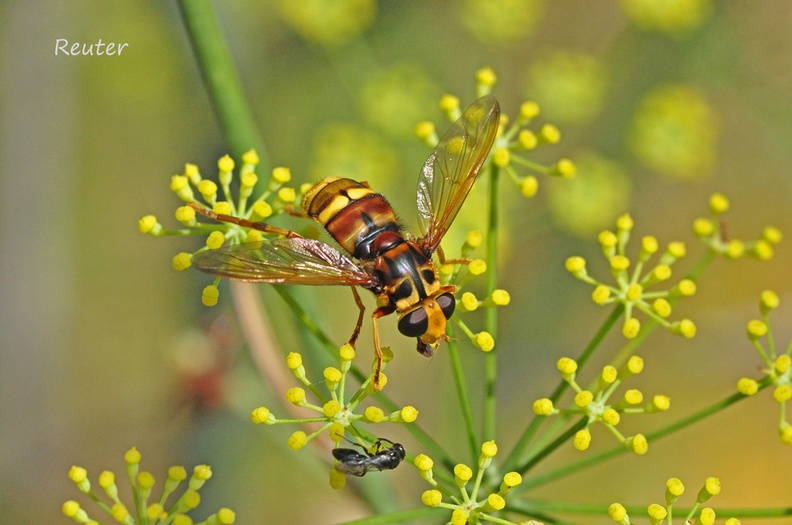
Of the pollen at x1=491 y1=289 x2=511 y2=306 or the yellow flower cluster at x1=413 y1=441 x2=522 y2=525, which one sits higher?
the pollen at x1=491 y1=289 x2=511 y2=306

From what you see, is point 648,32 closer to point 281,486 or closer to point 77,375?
point 281,486

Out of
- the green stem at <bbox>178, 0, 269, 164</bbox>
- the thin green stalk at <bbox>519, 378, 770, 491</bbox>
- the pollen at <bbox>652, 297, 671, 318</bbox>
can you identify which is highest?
the green stem at <bbox>178, 0, 269, 164</bbox>

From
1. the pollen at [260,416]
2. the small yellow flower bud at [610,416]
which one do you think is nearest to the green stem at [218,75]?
the pollen at [260,416]

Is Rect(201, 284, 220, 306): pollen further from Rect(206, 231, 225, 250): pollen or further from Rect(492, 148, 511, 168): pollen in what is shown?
Rect(492, 148, 511, 168): pollen

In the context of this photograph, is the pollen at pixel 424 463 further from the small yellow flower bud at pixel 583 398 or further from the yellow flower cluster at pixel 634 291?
the yellow flower cluster at pixel 634 291

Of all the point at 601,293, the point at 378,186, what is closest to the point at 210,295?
the point at 601,293

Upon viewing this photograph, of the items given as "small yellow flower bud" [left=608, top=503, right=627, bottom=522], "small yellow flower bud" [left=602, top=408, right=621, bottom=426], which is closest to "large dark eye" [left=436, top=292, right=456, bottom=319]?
"small yellow flower bud" [left=602, top=408, right=621, bottom=426]

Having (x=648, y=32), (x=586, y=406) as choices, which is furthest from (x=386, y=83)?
(x=586, y=406)
